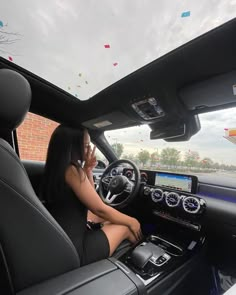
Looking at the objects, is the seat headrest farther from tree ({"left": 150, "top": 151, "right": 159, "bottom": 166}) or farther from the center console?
tree ({"left": 150, "top": 151, "right": 159, "bottom": 166})

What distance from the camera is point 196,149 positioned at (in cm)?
153

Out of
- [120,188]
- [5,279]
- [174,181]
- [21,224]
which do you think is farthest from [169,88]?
[5,279]

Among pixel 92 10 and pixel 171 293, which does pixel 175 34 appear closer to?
pixel 92 10

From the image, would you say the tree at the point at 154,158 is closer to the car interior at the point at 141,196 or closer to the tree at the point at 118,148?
the car interior at the point at 141,196

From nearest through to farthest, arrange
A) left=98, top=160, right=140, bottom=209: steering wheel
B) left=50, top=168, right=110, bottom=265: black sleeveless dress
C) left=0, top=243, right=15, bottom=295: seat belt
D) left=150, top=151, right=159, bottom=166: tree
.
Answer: left=0, top=243, right=15, bottom=295: seat belt → left=50, top=168, right=110, bottom=265: black sleeveless dress → left=98, top=160, right=140, bottom=209: steering wheel → left=150, top=151, right=159, bottom=166: tree

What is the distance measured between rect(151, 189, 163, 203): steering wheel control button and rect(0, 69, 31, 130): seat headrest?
1083 mm

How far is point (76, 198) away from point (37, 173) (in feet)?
3.75

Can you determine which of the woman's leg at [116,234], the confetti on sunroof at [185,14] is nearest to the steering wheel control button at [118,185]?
the woman's leg at [116,234]

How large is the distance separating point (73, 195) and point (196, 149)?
1047mm

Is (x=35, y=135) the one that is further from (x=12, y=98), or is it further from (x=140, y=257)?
(x=140, y=257)

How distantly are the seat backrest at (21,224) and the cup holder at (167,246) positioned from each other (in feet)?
2.15

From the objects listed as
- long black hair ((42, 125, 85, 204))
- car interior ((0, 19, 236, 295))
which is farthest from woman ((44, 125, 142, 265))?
car interior ((0, 19, 236, 295))

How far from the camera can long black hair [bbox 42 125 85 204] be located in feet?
3.41

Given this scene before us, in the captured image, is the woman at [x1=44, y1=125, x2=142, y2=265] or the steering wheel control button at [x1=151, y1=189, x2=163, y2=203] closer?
the woman at [x1=44, y1=125, x2=142, y2=265]
